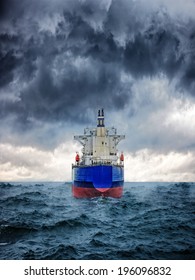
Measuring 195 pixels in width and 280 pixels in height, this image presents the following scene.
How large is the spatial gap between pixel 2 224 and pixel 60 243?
6865 millimetres

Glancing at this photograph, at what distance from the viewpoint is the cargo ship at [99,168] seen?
35844 millimetres

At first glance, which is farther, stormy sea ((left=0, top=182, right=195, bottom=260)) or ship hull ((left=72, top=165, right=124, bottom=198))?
ship hull ((left=72, top=165, right=124, bottom=198))

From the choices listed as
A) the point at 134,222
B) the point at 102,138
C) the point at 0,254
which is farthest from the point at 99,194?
the point at 0,254

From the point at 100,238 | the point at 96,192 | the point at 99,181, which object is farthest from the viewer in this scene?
the point at 96,192

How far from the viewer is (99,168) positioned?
35875 millimetres

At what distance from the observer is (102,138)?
45.2 meters

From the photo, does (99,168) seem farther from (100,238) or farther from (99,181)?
(100,238)

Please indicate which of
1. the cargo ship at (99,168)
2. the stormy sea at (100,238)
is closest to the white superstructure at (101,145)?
the cargo ship at (99,168)

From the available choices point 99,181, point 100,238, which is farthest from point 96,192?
point 100,238

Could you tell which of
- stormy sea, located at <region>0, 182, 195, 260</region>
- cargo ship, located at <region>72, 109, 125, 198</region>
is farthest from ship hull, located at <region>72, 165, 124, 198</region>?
stormy sea, located at <region>0, 182, 195, 260</region>

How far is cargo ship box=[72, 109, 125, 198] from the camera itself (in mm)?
35844

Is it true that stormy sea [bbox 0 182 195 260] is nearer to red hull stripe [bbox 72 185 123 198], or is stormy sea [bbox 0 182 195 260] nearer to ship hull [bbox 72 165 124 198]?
ship hull [bbox 72 165 124 198]
